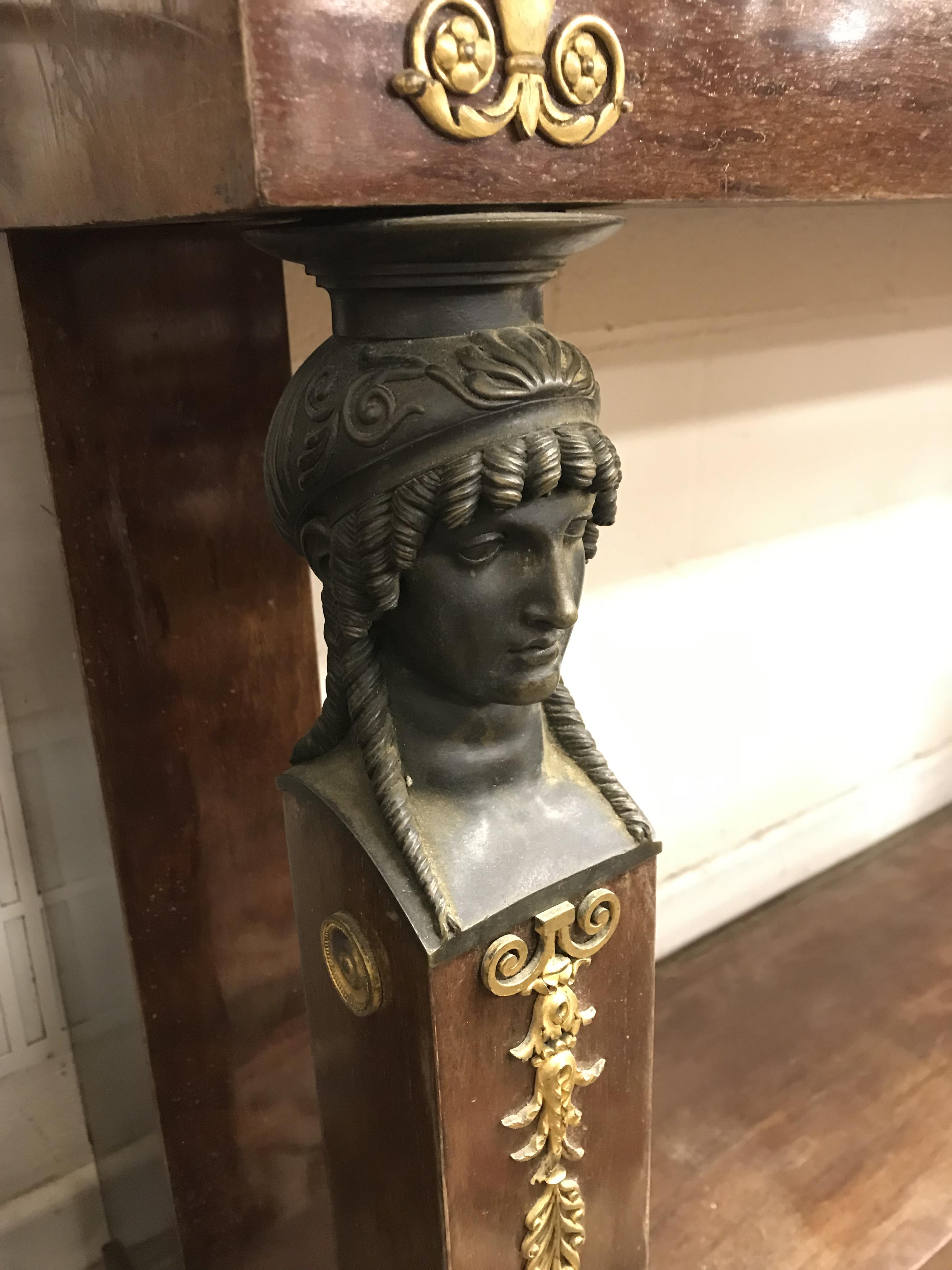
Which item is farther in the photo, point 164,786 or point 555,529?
point 164,786

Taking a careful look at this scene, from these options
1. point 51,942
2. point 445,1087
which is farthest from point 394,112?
point 51,942

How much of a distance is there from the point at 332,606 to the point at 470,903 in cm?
18

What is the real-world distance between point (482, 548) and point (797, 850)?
3.39 feet

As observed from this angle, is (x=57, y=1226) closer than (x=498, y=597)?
No

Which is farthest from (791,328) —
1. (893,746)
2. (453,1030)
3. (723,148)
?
(453,1030)

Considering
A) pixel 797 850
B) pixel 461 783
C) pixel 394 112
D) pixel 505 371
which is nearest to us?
pixel 394 112

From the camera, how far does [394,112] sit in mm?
336

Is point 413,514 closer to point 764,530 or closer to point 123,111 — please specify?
point 123,111

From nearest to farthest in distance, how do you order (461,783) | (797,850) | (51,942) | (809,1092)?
(461,783) < (51,942) < (809,1092) < (797,850)

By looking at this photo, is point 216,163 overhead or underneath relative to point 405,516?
overhead

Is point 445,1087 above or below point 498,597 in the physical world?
below

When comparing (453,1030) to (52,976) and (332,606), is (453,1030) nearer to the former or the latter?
(332,606)

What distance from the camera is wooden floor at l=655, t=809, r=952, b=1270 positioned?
87cm

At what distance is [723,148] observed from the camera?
42 centimetres
